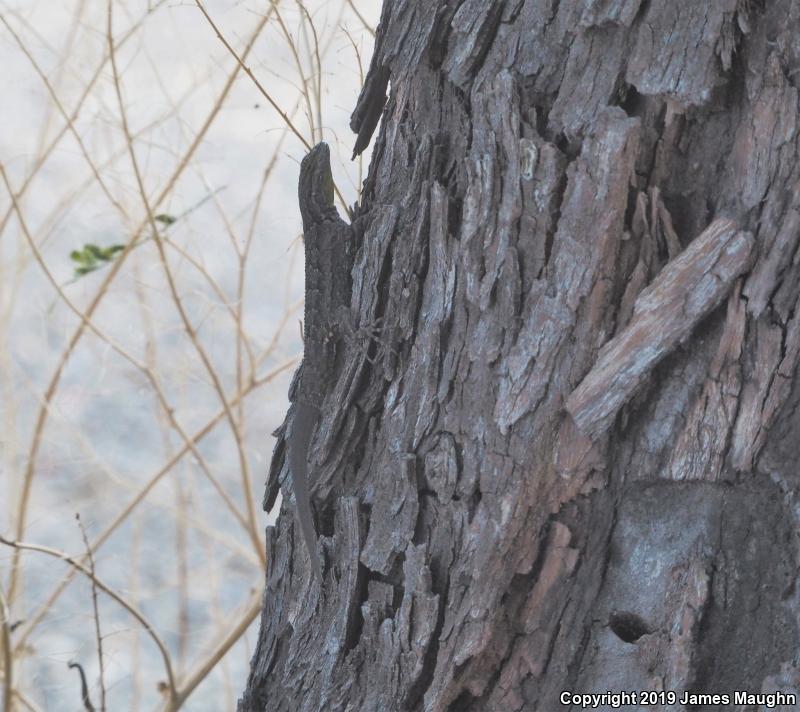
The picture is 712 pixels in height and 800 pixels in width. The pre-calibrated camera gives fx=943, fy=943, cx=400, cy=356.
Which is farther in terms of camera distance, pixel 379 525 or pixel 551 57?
pixel 379 525

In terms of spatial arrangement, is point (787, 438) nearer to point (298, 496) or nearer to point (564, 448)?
point (564, 448)

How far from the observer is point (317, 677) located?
218 cm

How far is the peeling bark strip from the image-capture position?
174 centimetres

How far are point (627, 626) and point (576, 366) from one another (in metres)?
0.56

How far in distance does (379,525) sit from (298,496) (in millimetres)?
242

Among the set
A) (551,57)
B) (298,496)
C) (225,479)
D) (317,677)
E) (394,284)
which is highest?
(225,479)

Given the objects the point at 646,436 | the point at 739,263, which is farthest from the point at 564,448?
the point at 739,263

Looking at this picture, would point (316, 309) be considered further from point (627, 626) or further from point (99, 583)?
point (627, 626)

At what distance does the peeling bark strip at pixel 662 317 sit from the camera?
1.74m

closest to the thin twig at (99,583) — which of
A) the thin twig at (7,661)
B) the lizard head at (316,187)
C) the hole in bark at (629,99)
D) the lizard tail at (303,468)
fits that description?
the thin twig at (7,661)

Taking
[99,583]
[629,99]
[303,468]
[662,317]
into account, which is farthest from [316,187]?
[662,317]

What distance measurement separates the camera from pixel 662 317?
1.78m

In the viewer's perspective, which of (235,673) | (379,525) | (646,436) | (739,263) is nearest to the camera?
(739,263)

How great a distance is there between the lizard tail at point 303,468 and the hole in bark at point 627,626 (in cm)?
68
